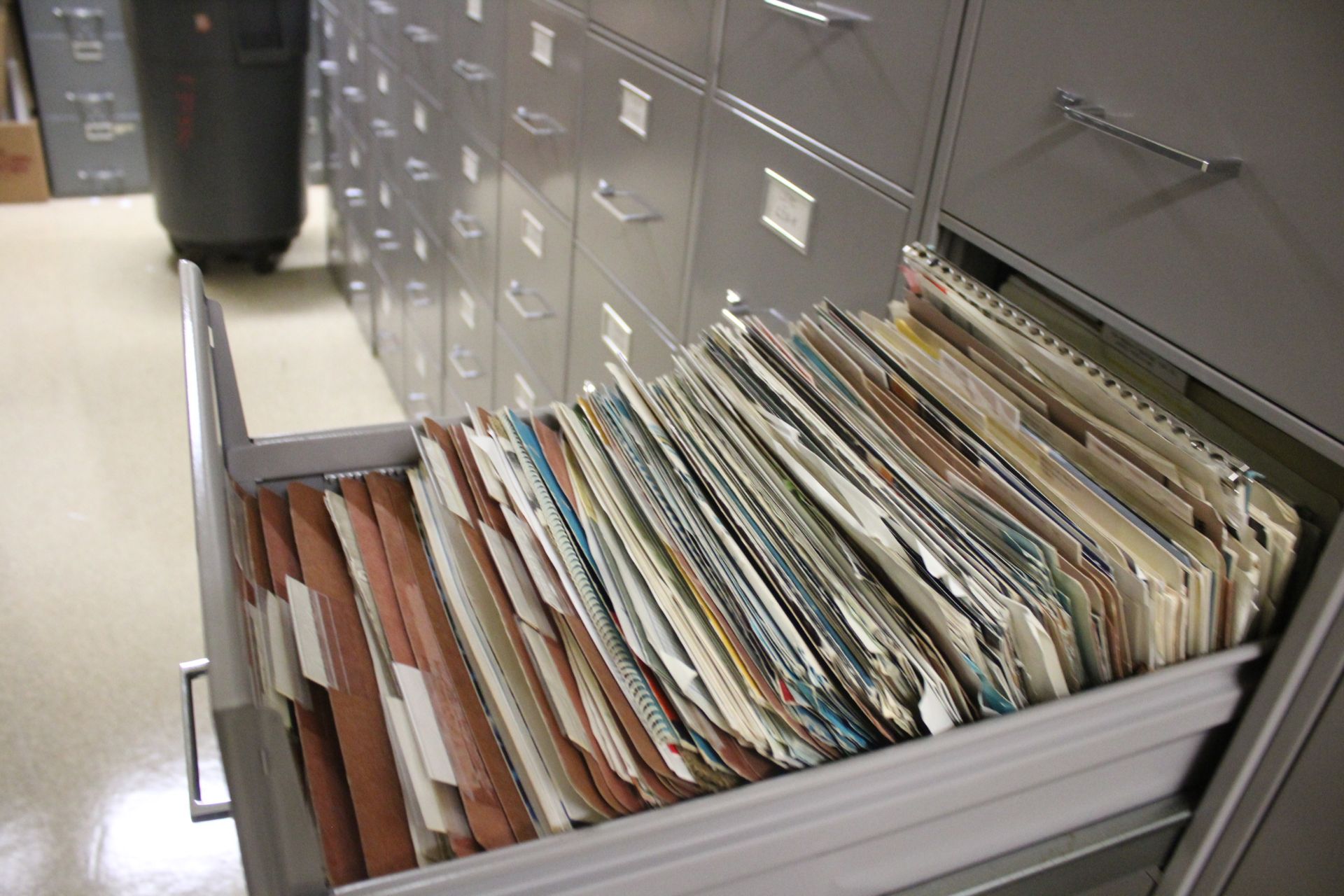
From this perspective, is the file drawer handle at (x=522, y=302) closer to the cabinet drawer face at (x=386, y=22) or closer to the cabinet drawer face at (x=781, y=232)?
the cabinet drawer face at (x=781, y=232)

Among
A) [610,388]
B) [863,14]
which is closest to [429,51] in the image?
[863,14]

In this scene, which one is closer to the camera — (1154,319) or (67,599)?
(1154,319)

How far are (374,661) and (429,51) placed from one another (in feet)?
6.95

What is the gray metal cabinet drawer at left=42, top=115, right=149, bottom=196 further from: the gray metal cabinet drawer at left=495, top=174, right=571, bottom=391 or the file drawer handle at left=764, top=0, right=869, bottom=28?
the file drawer handle at left=764, top=0, right=869, bottom=28

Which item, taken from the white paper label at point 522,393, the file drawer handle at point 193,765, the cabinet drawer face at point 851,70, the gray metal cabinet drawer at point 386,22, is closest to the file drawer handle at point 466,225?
the white paper label at point 522,393

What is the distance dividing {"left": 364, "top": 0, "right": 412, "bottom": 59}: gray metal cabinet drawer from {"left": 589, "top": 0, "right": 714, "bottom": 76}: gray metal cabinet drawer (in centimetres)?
131

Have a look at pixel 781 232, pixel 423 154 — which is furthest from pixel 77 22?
pixel 781 232

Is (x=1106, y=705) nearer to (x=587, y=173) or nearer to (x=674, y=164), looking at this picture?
(x=674, y=164)

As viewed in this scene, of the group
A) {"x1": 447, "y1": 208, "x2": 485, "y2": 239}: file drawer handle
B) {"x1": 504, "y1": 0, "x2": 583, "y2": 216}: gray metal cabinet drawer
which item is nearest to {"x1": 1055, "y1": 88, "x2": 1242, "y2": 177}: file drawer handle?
{"x1": 504, "y1": 0, "x2": 583, "y2": 216}: gray metal cabinet drawer

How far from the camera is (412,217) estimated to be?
280 cm

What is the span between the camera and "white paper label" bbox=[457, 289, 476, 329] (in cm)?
237

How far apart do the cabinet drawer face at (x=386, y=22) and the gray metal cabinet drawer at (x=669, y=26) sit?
4.39 ft

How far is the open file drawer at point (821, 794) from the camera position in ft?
1.51

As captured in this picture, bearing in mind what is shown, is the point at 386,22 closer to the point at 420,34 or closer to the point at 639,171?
the point at 420,34
